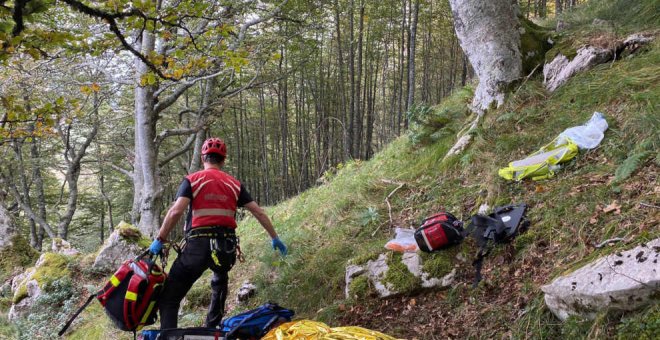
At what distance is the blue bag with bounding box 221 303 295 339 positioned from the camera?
2.65 metres

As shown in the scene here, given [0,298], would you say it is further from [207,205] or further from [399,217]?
[399,217]

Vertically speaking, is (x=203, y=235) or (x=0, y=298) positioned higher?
(x=203, y=235)

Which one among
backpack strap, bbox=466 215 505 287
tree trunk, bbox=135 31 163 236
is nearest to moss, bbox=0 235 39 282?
tree trunk, bbox=135 31 163 236

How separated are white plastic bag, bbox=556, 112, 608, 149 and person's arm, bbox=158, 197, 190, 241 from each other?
346cm

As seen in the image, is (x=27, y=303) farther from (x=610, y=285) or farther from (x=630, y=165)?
(x=630, y=165)

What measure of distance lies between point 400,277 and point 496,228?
900 millimetres

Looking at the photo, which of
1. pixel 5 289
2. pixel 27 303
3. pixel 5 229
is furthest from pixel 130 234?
pixel 5 229

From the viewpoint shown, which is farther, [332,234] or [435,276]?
[332,234]

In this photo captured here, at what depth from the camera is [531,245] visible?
9.61 ft

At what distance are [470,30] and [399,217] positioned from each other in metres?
2.69

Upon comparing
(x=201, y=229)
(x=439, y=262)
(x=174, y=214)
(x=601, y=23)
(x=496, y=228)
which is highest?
(x=601, y=23)

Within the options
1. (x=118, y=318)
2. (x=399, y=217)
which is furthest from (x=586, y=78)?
(x=118, y=318)

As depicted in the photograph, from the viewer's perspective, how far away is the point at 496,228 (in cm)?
316

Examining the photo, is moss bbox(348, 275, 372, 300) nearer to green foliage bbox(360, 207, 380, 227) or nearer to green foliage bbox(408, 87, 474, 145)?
green foliage bbox(360, 207, 380, 227)
